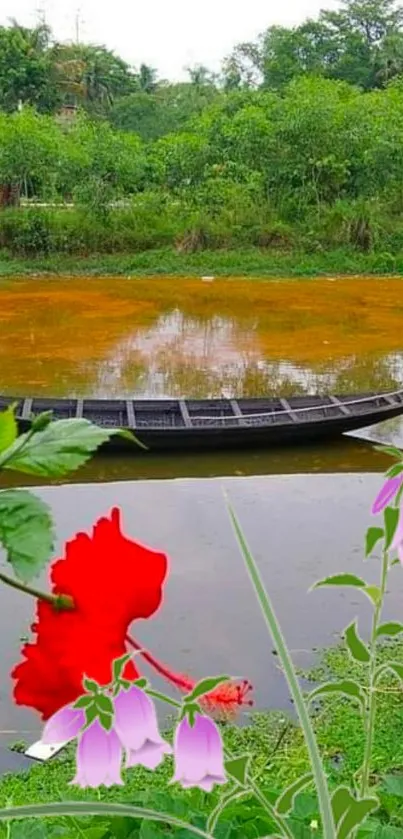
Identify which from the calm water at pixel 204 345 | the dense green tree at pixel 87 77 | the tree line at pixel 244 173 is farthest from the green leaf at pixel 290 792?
the dense green tree at pixel 87 77

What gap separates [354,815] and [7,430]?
0.86 ft

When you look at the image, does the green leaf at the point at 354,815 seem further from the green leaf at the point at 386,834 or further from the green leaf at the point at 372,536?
the green leaf at the point at 386,834

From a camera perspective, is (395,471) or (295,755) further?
(295,755)

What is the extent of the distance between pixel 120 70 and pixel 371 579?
28.2m

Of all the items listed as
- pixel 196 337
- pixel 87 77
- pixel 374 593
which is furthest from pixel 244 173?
pixel 374 593

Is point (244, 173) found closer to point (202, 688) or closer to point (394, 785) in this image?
point (394, 785)

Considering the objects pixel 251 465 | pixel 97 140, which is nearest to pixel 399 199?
pixel 97 140

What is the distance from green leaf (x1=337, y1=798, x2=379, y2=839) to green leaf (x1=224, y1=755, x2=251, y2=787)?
0.18 ft

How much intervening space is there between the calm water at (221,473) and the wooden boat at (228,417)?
13cm

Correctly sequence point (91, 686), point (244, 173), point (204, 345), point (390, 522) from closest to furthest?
point (91, 686)
point (390, 522)
point (204, 345)
point (244, 173)

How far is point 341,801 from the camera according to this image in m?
0.49

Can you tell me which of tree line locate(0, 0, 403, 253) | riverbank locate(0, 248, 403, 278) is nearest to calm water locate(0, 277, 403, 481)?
riverbank locate(0, 248, 403, 278)

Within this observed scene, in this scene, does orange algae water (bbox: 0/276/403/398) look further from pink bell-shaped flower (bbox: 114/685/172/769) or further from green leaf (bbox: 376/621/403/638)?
pink bell-shaped flower (bbox: 114/685/172/769)

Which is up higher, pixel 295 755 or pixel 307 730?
pixel 307 730
